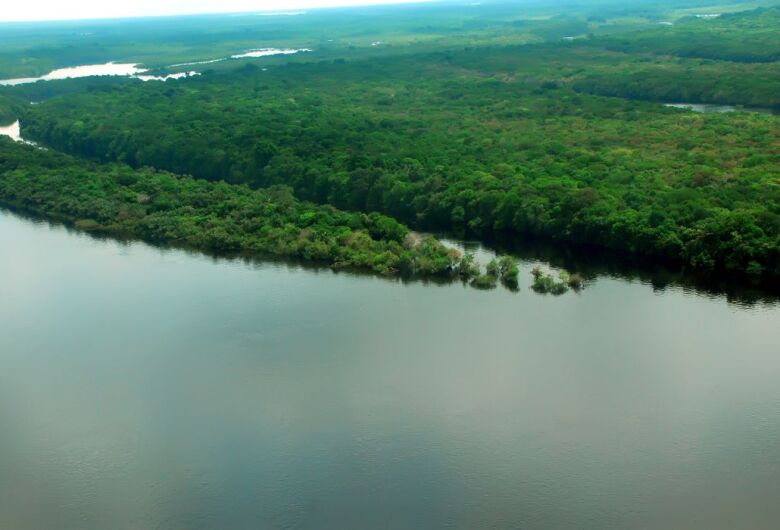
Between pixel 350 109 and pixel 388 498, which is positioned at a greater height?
pixel 350 109

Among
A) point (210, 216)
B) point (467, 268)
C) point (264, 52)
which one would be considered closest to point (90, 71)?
point (264, 52)

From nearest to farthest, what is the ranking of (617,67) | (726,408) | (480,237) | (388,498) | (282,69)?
(388,498) → (726,408) → (480,237) → (617,67) → (282,69)

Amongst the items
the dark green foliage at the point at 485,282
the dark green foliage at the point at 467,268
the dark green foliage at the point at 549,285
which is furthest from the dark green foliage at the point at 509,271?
the dark green foliage at the point at 467,268

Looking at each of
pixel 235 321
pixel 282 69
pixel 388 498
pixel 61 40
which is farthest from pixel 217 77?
pixel 61 40

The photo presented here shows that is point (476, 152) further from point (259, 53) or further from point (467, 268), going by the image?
point (259, 53)

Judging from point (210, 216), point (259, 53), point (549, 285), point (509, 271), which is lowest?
point (549, 285)

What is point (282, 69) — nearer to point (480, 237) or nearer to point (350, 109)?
point (350, 109)
